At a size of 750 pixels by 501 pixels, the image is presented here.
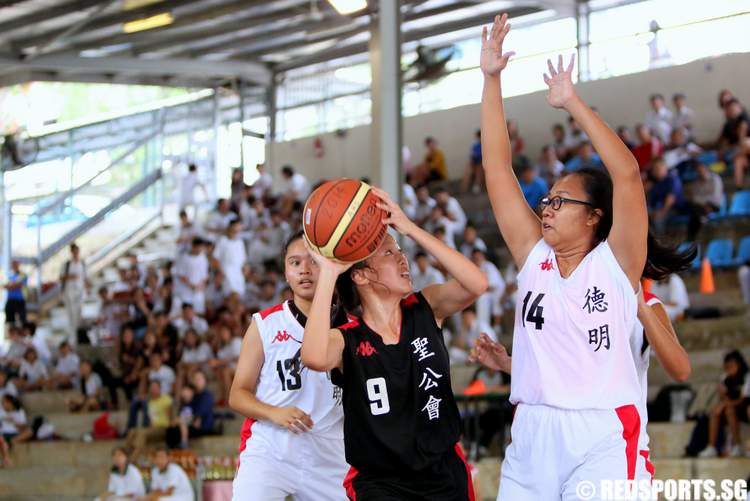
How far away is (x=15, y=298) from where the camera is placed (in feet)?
64.4

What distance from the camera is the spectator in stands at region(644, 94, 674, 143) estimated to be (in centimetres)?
1659

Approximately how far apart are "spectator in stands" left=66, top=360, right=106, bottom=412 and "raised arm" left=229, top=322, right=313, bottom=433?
39.3 feet

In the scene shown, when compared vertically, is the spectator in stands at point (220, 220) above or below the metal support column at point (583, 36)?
below

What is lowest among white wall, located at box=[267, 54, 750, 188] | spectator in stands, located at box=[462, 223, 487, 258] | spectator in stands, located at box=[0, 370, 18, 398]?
spectator in stands, located at box=[0, 370, 18, 398]

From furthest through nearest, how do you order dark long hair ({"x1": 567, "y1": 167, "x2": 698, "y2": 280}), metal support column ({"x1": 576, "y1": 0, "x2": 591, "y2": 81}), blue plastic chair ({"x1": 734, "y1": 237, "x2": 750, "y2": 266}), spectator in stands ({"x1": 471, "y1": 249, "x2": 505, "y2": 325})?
metal support column ({"x1": 576, "y1": 0, "x2": 591, "y2": 81}) → blue plastic chair ({"x1": 734, "y1": 237, "x2": 750, "y2": 266}) → spectator in stands ({"x1": 471, "y1": 249, "x2": 505, "y2": 325}) → dark long hair ({"x1": 567, "y1": 167, "x2": 698, "y2": 280})

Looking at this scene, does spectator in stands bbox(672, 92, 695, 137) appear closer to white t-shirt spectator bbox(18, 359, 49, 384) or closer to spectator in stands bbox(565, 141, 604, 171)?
spectator in stands bbox(565, 141, 604, 171)

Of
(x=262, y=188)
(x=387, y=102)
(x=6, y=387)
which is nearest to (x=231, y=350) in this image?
(x=6, y=387)

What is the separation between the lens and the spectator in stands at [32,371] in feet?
59.5

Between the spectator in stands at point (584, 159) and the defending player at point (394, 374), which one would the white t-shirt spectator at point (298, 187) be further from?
the defending player at point (394, 374)

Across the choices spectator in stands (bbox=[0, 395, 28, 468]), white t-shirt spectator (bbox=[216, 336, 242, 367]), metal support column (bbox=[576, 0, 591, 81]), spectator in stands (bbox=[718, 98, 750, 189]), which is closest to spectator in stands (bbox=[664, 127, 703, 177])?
spectator in stands (bbox=[718, 98, 750, 189])

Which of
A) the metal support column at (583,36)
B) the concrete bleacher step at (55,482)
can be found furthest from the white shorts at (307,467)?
the metal support column at (583,36)

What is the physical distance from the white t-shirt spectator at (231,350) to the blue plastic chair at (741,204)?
6598 millimetres

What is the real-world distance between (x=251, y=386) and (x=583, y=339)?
78.6 inches

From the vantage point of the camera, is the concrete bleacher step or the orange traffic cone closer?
the orange traffic cone
